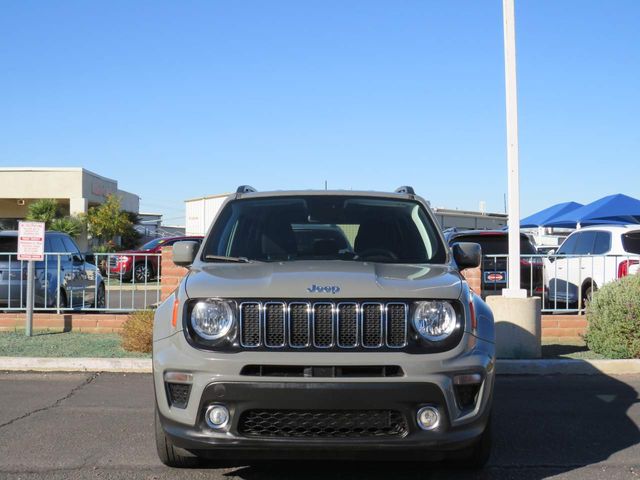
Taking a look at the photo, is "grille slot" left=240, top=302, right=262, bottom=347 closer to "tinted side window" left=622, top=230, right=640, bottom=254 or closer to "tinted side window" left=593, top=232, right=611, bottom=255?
"tinted side window" left=622, top=230, right=640, bottom=254

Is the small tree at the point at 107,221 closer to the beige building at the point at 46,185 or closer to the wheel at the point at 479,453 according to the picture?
the beige building at the point at 46,185

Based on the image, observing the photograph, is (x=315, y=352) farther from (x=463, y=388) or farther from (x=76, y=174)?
(x=76, y=174)

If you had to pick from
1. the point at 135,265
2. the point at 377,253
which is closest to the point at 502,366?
the point at 377,253

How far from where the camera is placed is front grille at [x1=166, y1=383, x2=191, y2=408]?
3.96 metres

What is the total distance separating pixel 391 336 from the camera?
4.01 meters

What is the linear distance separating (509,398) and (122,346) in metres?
4.88

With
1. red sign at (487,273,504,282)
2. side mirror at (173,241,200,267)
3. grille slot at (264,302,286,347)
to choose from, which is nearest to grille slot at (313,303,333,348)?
grille slot at (264,302,286,347)

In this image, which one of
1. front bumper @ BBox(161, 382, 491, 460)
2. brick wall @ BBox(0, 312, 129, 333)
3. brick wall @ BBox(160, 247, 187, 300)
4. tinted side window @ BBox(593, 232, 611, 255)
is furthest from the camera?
tinted side window @ BBox(593, 232, 611, 255)

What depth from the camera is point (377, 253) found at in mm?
5207

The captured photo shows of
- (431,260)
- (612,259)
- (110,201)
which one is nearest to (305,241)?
(431,260)

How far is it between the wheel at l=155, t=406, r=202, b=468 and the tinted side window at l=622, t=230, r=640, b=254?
989 cm

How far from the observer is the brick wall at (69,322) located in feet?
34.9

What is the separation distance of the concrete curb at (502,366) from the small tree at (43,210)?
23.8 m

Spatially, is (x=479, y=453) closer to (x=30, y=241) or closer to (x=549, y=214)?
(x=30, y=241)
